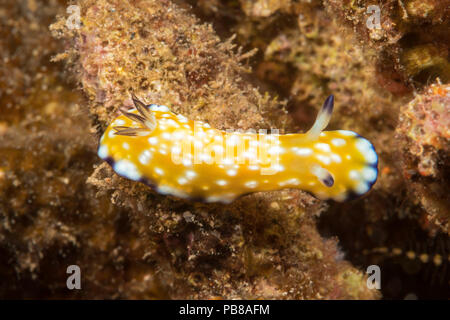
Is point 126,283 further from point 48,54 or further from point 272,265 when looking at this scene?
point 48,54

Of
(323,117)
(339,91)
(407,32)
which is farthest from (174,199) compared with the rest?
(339,91)

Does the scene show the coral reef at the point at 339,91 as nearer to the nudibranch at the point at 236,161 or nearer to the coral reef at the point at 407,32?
the coral reef at the point at 407,32

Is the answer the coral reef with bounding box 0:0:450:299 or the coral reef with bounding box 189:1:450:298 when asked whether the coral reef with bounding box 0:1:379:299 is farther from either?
the coral reef with bounding box 189:1:450:298

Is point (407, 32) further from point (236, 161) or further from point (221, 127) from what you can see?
point (236, 161)

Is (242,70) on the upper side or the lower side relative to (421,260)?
upper

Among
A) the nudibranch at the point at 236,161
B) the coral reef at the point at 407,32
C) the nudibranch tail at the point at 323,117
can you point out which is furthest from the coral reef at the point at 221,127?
the nudibranch tail at the point at 323,117

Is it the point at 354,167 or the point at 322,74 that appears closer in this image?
the point at 354,167

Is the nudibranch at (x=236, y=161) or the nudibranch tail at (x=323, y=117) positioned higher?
the nudibranch tail at (x=323, y=117)

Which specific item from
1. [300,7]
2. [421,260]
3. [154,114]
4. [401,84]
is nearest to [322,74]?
[300,7]
